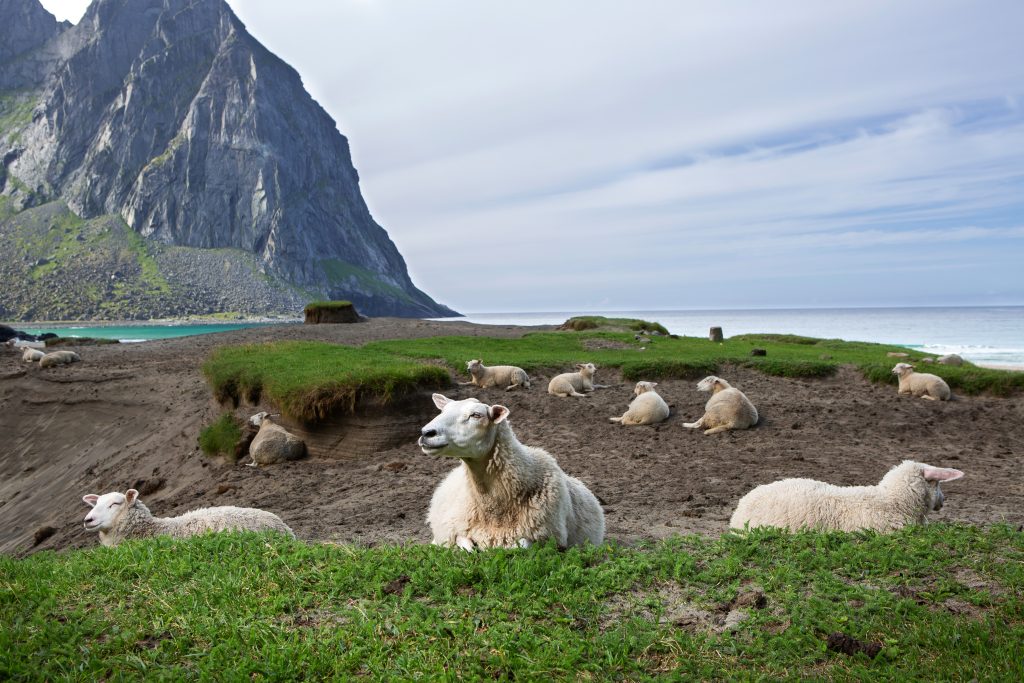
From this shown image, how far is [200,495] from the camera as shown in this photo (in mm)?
12930

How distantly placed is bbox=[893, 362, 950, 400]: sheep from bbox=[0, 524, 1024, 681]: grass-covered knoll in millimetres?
13380

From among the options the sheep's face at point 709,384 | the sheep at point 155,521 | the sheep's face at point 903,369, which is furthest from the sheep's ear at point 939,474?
the sheep's face at point 903,369

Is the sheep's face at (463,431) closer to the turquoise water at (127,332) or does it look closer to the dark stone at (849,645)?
the dark stone at (849,645)

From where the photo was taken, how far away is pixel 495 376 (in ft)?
64.5

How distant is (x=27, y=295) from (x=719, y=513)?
538 feet

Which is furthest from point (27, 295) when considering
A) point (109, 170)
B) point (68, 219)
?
point (109, 170)

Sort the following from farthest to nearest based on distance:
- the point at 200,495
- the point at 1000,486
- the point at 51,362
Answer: the point at 51,362 < the point at 200,495 < the point at 1000,486

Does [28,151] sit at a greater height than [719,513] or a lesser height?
greater

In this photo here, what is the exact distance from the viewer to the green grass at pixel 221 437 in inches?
603

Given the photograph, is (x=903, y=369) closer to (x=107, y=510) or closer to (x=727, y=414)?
(x=727, y=414)

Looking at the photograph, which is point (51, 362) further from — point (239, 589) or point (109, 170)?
point (109, 170)

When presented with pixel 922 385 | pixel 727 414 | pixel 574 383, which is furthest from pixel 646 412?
pixel 922 385

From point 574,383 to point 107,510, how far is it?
12530 millimetres

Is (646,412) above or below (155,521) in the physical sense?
above
